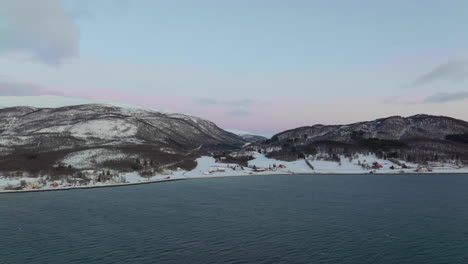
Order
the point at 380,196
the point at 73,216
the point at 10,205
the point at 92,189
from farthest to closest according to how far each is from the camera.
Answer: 1. the point at 92,189
2. the point at 380,196
3. the point at 10,205
4. the point at 73,216

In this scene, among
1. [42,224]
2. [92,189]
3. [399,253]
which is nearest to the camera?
[399,253]

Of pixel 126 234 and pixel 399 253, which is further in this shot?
pixel 126 234

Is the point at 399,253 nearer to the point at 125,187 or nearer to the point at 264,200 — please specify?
the point at 264,200

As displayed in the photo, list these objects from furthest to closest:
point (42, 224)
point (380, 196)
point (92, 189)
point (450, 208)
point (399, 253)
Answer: point (92, 189) → point (380, 196) → point (450, 208) → point (42, 224) → point (399, 253)

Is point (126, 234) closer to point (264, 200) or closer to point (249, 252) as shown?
point (249, 252)

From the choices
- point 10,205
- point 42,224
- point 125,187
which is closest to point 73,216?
point 42,224

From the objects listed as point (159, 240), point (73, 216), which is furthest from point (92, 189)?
point (159, 240)
